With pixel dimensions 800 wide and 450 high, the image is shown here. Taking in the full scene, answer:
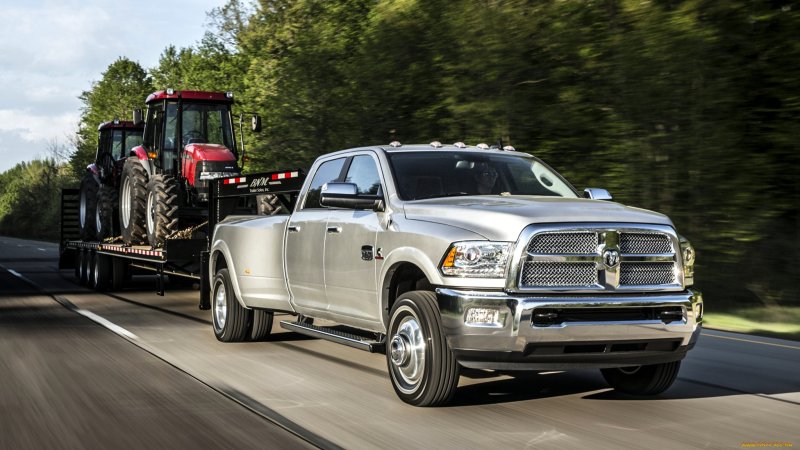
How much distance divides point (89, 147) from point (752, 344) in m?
91.3

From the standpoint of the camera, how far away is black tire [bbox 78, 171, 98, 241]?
2314 centimetres

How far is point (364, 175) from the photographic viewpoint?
8953mm

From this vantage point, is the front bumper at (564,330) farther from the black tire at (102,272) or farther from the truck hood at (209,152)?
the black tire at (102,272)

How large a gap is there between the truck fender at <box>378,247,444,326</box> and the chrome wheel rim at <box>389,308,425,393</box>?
1.12 feet

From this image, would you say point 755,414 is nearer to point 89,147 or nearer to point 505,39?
point 505,39

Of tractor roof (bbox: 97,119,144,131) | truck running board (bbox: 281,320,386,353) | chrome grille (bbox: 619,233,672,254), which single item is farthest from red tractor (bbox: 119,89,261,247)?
chrome grille (bbox: 619,233,672,254)

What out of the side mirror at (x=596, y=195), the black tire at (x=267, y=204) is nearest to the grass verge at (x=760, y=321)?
the side mirror at (x=596, y=195)

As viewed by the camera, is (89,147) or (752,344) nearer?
(752,344)

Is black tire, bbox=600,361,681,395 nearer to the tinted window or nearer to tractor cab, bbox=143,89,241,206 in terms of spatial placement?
the tinted window

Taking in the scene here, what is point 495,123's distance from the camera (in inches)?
766

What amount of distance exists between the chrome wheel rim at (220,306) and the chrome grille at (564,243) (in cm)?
547

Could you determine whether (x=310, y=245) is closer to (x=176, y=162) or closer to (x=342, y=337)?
(x=342, y=337)

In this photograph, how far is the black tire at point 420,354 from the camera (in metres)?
7.14

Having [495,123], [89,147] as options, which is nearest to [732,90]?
[495,123]
